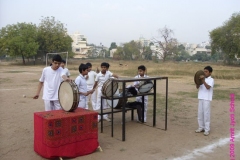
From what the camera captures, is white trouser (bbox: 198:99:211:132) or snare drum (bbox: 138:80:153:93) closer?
white trouser (bbox: 198:99:211:132)

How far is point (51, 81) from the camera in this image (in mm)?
5453

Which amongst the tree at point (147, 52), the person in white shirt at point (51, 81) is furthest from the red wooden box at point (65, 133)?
the tree at point (147, 52)

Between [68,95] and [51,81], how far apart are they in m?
0.71

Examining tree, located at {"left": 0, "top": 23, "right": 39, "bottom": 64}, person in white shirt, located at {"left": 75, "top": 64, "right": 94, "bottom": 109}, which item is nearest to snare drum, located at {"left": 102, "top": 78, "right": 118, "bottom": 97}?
person in white shirt, located at {"left": 75, "top": 64, "right": 94, "bottom": 109}

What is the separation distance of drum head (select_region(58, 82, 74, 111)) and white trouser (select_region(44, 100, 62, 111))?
430mm

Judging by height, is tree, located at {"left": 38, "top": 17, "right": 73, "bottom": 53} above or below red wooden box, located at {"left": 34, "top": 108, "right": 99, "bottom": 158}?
above

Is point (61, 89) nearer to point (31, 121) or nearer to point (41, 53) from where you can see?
point (31, 121)

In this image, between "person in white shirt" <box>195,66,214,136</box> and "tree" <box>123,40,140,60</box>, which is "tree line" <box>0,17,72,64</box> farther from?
"person in white shirt" <box>195,66,214,136</box>

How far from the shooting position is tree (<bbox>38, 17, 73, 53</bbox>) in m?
49.6

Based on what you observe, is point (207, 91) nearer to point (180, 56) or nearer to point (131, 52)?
point (131, 52)

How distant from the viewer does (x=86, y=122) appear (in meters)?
4.80

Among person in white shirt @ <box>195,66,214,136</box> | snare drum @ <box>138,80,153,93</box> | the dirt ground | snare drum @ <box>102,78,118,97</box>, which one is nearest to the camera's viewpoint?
the dirt ground

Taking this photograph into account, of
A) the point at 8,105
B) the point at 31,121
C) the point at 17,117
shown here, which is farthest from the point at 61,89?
the point at 8,105

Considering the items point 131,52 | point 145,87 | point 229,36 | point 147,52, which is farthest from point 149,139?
point 147,52
